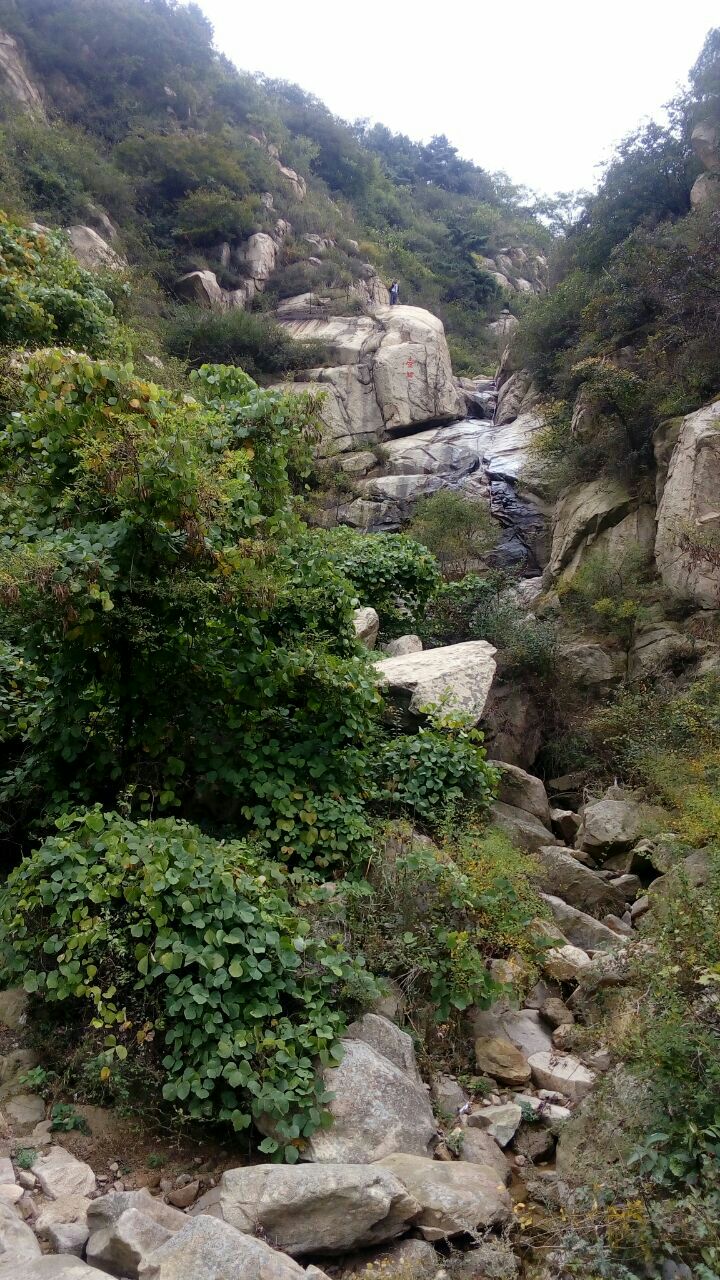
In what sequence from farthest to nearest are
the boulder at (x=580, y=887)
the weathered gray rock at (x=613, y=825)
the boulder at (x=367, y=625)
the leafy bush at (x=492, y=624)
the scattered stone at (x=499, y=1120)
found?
the leafy bush at (x=492, y=624), the boulder at (x=367, y=625), the weathered gray rock at (x=613, y=825), the boulder at (x=580, y=887), the scattered stone at (x=499, y=1120)

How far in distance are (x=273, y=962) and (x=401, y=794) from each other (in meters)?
2.51

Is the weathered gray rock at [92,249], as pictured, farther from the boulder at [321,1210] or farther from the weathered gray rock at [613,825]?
the boulder at [321,1210]

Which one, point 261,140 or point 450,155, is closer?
point 261,140

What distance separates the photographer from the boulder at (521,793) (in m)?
8.40

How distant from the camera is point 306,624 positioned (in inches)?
249

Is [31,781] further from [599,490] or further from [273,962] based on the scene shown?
[599,490]

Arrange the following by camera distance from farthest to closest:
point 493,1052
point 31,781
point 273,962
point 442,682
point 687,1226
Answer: point 442,682 < point 31,781 < point 493,1052 < point 273,962 < point 687,1226

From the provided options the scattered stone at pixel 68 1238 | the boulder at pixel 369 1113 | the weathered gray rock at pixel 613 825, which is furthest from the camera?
the weathered gray rock at pixel 613 825

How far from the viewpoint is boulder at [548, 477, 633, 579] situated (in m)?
13.7

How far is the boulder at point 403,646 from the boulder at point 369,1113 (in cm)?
618

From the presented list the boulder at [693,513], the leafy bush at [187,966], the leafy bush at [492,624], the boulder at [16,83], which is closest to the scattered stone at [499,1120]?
the leafy bush at [187,966]

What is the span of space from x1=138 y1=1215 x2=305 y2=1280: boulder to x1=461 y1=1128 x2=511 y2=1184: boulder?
126cm

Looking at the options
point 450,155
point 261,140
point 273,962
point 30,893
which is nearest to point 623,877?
point 273,962

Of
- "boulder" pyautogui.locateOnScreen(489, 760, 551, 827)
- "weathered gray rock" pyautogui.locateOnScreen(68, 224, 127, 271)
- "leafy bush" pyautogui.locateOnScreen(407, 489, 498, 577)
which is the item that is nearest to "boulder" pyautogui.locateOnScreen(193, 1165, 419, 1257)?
"boulder" pyautogui.locateOnScreen(489, 760, 551, 827)
